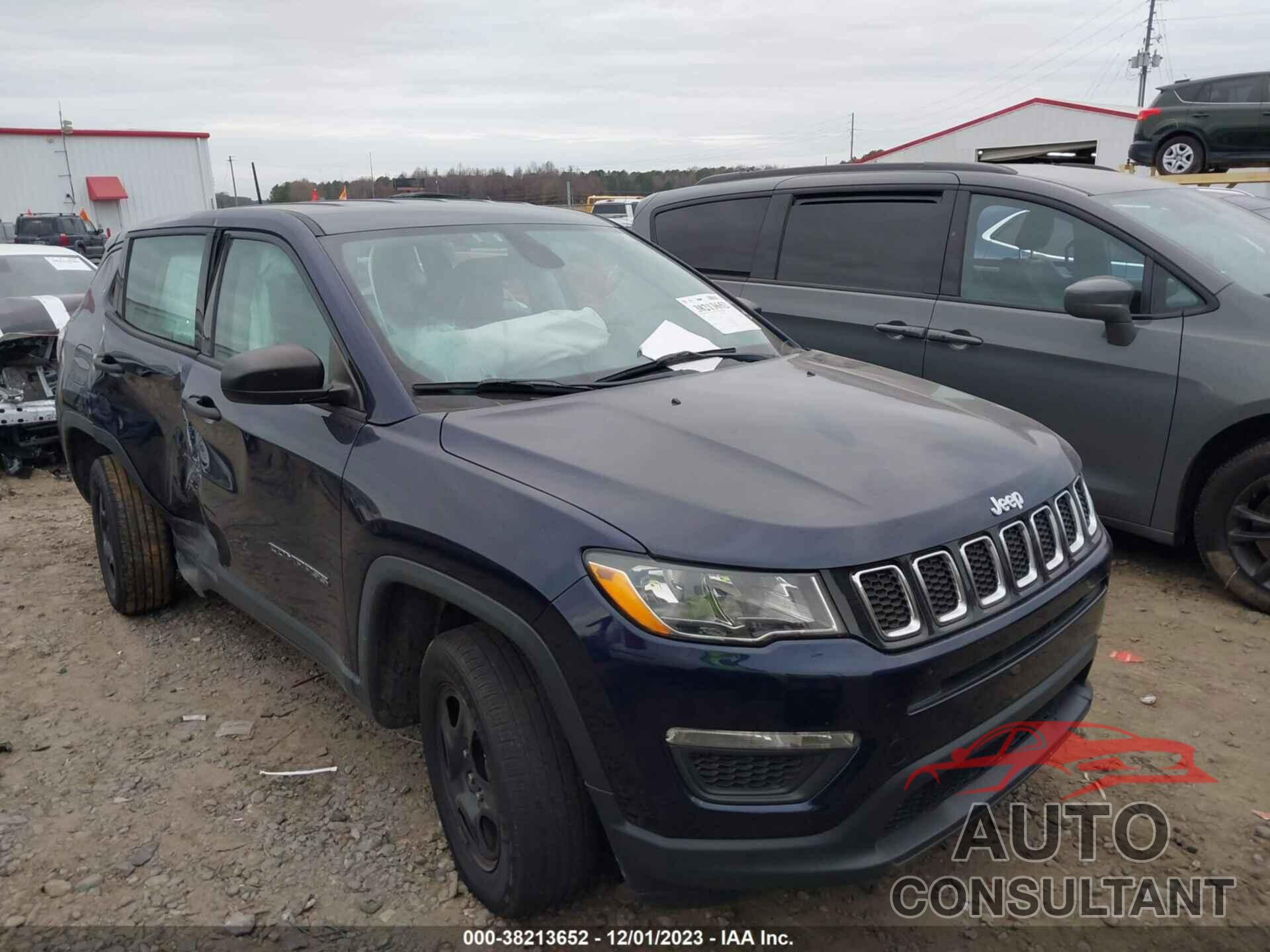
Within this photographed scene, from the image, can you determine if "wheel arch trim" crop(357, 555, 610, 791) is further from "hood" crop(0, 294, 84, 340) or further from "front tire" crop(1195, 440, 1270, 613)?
"hood" crop(0, 294, 84, 340)

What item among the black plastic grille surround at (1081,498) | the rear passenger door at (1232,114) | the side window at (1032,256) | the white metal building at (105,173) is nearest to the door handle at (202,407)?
the black plastic grille surround at (1081,498)

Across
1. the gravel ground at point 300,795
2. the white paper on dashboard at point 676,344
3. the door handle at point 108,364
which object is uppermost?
the white paper on dashboard at point 676,344

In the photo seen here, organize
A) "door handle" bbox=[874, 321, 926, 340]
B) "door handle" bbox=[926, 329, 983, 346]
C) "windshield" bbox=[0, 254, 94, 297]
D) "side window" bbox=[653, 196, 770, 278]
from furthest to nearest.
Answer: "windshield" bbox=[0, 254, 94, 297], "side window" bbox=[653, 196, 770, 278], "door handle" bbox=[874, 321, 926, 340], "door handle" bbox=[926, 329, 983, 346]

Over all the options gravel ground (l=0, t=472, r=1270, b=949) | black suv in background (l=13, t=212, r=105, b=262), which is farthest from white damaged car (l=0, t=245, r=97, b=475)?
black suv in background (l=13, t=212, r=105, b=262)

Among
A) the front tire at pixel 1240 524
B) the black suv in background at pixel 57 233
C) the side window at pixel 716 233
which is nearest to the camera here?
the front tire at pixel 1240 524

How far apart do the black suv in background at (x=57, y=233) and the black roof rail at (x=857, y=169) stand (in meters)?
24.3

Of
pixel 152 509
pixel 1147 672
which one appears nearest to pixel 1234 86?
pixel 1147 672

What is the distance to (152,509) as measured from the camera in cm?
397

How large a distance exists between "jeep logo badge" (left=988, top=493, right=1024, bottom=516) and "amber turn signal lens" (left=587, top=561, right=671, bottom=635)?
2.70 ft

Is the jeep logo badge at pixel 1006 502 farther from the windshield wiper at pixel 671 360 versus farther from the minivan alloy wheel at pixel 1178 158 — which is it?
the minivan alloy wheel at pixel 1178 158

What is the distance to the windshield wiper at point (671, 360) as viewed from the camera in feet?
8.95

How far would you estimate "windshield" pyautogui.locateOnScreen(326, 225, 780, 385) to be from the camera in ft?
8.82

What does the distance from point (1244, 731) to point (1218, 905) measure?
95 cm

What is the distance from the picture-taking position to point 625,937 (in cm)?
233
